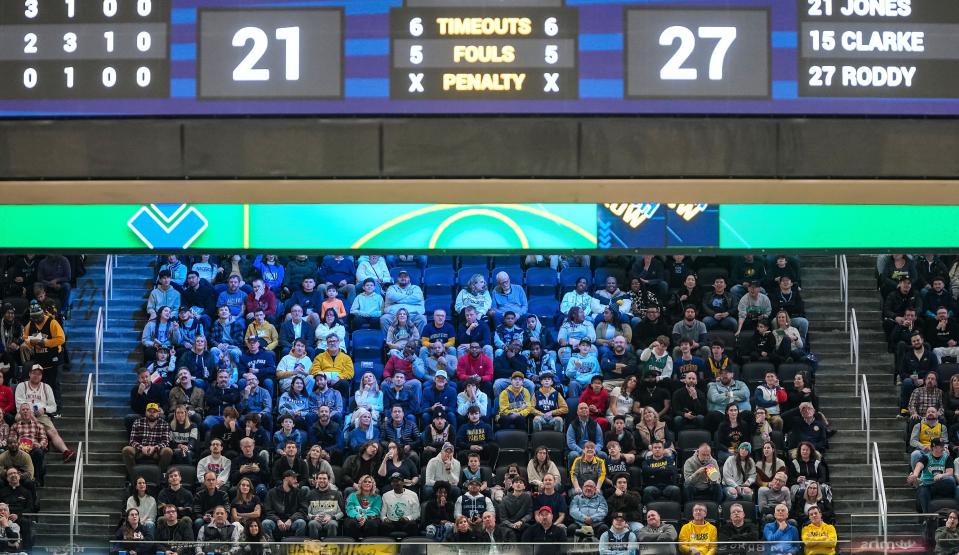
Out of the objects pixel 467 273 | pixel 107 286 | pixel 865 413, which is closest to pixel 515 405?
pixel 467 273

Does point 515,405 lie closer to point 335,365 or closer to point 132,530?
point 335,365

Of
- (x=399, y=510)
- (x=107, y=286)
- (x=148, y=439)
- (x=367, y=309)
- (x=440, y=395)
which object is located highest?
(x=107, y=286)

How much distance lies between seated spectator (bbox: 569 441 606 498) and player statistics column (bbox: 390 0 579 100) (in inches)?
347

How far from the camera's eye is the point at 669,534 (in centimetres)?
1441

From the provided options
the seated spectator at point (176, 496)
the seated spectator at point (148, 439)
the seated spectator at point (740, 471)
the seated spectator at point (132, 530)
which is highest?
the seated spectator at point (148, 439)

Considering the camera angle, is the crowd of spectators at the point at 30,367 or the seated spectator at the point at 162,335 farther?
the seated spectator at the point at 162,335

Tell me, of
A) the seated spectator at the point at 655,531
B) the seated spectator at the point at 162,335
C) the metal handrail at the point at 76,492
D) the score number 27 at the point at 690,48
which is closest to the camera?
the score number 27 at the point at 690,48

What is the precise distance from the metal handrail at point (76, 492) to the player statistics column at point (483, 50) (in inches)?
374

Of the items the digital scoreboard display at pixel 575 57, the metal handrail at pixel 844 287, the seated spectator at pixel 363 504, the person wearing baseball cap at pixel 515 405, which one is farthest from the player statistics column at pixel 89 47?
the metal handrail at pixel 844 287

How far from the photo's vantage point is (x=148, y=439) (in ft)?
54.1

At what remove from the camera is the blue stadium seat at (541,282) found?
18703 mm

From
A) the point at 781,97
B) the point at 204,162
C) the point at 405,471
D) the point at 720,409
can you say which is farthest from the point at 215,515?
the point at 781,97

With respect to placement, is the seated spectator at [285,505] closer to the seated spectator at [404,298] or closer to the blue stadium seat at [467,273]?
the seated spectator at [404,298]

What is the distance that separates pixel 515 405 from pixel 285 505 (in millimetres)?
2818
